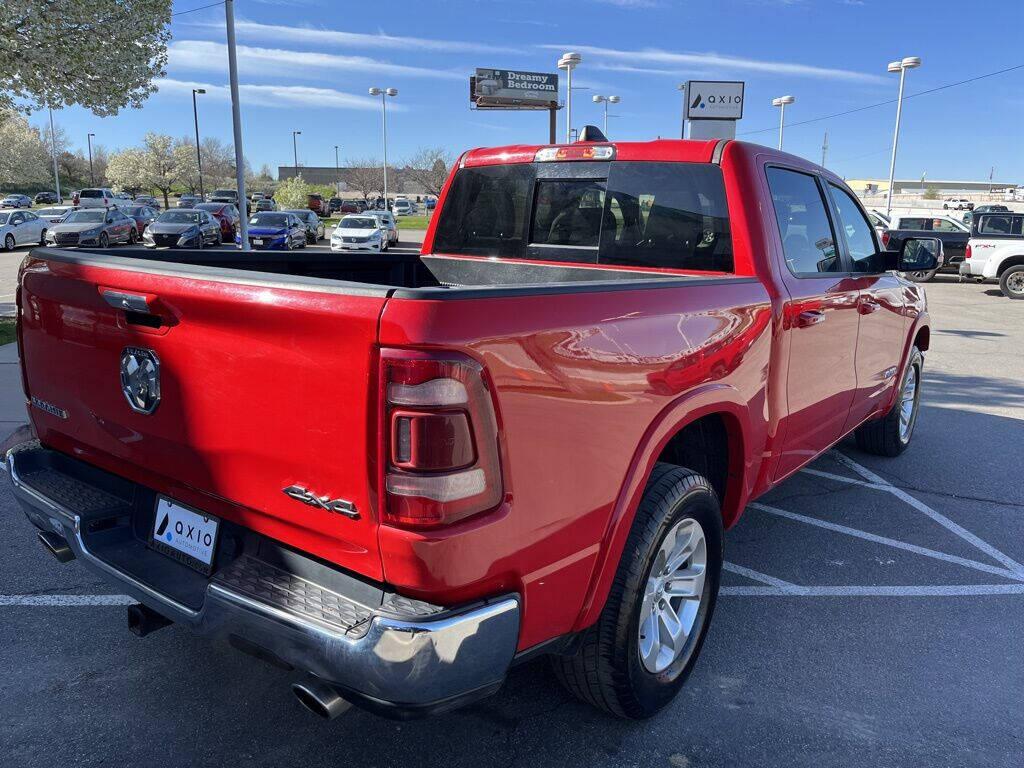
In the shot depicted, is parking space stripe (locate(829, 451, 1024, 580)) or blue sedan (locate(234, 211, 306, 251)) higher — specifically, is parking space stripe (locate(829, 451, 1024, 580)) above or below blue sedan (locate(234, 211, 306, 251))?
below

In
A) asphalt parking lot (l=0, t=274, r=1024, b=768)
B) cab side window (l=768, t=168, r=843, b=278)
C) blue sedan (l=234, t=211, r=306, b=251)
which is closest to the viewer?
asphalt parking lot (l=0, t=274, r=1024, b=768)

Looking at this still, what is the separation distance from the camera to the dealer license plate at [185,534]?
2.31 meters

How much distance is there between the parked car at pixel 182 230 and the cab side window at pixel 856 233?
84.9 feet

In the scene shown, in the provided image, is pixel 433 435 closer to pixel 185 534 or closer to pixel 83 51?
pixel 185 534

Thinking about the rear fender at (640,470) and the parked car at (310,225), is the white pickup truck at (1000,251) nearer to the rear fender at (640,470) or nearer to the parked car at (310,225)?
the rear fender at (640,470)

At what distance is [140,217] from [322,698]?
3321 cm

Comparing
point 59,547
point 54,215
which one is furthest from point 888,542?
point 54,215

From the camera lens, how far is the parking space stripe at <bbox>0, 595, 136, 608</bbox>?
3.50 metres

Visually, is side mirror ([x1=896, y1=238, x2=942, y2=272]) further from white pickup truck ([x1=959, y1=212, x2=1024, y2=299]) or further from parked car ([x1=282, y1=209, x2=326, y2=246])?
parked car ([x1=282, y1=209, x2=326, y2=246])

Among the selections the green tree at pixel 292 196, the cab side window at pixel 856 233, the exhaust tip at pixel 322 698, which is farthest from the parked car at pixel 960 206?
the green tree at pixel 292 196

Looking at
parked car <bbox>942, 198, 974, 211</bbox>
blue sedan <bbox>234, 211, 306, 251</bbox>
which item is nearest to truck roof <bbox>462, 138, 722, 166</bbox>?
blue sedan <bbox>234, 211, 306, 251</bbox>

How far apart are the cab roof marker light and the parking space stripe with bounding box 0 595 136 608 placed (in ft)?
9.54

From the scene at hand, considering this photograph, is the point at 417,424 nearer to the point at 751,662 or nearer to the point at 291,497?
the point at 291,497

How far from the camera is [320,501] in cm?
197
